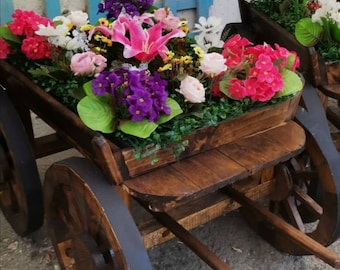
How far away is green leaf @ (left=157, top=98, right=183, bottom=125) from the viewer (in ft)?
4.10

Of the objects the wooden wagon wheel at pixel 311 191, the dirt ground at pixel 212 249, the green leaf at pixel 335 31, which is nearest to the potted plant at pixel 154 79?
the wooden wagon wheel at pixel 311 191

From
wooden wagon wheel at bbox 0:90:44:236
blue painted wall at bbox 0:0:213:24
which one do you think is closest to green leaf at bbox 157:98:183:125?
wooden wagon wheel at bbox 0:90:44:236

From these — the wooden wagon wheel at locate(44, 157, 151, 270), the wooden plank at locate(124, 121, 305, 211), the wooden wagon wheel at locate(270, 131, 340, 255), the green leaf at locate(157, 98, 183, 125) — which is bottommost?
the wooden wagon wheel at locate(270, 131, 340, 255)

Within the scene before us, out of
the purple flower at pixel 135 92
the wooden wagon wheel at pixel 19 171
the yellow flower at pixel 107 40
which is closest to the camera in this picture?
the purple flower at pixel 135 92

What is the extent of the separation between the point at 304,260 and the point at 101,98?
1.03 m

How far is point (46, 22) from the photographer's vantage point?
172 centimetres

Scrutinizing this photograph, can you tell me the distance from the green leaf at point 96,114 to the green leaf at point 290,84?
0.45m

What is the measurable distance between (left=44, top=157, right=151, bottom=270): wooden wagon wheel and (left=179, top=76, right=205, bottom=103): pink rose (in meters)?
0.29

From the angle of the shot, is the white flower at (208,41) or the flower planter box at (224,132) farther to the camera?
the white flower at (208,41)

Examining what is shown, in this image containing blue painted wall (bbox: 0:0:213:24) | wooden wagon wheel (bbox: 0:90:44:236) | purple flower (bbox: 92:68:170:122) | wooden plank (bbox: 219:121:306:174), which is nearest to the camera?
purple flower (bbox: 92:68:170:122)

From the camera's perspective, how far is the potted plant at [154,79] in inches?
48.9

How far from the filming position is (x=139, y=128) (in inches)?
48.0

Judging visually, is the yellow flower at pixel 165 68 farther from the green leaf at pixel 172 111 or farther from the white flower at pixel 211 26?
the white flower at pixel 211 26

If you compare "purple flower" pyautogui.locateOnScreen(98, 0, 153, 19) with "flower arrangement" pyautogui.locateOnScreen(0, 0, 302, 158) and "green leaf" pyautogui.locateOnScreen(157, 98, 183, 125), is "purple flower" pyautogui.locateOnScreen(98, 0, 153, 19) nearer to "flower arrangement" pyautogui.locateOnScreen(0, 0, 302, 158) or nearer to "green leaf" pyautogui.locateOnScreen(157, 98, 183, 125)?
"flower arrangement" pyautogui.locateOnScreen(0, 0, 302, 158)
